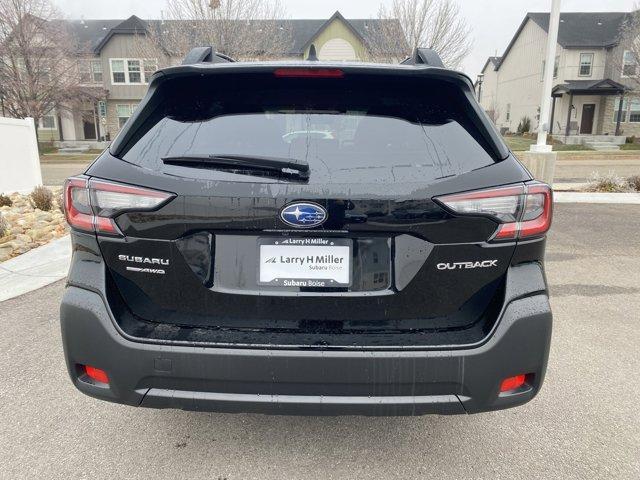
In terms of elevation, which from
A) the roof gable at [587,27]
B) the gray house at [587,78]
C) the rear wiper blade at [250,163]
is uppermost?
the roof gable at [587,27]

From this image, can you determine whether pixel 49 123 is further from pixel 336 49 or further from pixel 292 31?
pixel 336 49

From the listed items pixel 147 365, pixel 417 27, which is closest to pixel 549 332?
pixel 147 365

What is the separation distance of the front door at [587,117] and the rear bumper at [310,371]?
42362 mm

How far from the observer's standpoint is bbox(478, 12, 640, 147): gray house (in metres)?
35.6

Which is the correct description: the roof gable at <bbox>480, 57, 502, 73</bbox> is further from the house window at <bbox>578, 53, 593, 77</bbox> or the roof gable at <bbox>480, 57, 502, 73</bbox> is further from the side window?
the side window

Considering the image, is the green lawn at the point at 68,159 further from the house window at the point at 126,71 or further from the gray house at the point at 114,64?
the house window at the point at 126,71

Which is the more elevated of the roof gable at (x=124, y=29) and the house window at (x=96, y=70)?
the roof gable at (x=124, y=29)

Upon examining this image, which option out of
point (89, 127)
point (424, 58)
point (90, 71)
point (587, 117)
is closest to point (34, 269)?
point (424, 58)

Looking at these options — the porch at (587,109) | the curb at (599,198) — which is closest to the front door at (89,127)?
the porch at (587,109)

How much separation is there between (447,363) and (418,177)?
72 centimetres

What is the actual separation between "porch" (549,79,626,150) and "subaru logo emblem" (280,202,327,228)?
37.6 metres

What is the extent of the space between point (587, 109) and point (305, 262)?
141 feet

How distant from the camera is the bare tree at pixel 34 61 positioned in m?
27.8

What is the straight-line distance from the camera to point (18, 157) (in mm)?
10992
